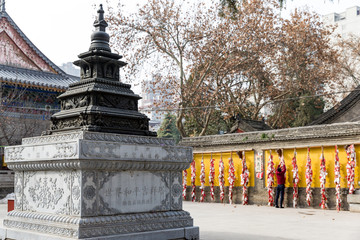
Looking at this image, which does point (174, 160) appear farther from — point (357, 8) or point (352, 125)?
point (357, 8)

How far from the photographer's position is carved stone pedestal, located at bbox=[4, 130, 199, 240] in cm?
530

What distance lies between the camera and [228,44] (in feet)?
66.5

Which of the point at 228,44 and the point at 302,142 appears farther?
the point at 228,44

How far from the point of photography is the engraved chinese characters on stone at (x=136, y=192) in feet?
18.4

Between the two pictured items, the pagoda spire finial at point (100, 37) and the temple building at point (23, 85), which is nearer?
the pagoda spire finial at point (100, 37)

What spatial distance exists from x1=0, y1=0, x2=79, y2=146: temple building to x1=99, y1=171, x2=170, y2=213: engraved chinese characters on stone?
535 inches

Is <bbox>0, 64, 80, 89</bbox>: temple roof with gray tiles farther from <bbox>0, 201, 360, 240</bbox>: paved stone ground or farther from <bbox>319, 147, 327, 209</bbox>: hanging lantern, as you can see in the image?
<bbox>319, 147, 327, 209</bbox>: hanging lantern

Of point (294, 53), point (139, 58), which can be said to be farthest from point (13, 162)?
point (294, 53)

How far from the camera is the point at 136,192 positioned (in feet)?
19.3

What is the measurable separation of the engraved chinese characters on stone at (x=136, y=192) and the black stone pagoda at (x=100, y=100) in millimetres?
666

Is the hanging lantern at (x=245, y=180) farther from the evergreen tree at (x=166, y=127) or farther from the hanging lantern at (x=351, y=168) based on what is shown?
the evergreen tree at (x=166, y=127)

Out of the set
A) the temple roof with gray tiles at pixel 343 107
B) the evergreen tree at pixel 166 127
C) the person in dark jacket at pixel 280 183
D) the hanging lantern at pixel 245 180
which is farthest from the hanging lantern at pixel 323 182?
the evergreen tree at pixel 166 127

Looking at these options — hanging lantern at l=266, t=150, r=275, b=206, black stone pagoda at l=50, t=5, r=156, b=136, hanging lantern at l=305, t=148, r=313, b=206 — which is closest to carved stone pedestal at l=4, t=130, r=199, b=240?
black stone pagoda at l=50, t=5, r=156, b=136

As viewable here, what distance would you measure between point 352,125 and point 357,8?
4295 cm
